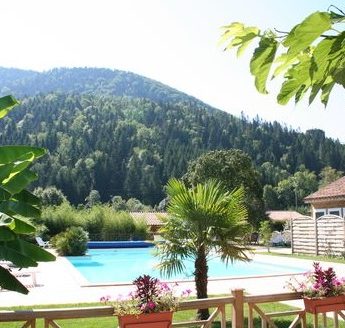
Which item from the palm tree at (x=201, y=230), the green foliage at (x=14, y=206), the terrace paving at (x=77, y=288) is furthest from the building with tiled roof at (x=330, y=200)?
the green foliage at (x=14, y=206)

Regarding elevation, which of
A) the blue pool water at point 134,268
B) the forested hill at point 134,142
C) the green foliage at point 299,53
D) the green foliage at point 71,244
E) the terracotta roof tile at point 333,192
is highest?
the forested hill at point 134,142

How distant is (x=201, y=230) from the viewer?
29.2 feet

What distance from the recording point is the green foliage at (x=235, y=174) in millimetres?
38000

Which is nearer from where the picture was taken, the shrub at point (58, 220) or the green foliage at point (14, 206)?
the green foliage at point (14, 206)

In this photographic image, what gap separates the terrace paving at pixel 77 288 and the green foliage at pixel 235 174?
19.8m

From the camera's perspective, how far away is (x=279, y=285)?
14188 millimetres

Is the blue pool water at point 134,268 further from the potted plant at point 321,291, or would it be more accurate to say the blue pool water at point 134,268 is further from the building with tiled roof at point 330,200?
the potted plant at point 321,291

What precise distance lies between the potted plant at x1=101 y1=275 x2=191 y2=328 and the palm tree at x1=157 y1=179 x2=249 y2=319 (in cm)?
330

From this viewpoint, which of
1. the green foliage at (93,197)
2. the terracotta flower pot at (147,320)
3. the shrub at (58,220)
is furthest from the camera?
the green foliage at (93,197)

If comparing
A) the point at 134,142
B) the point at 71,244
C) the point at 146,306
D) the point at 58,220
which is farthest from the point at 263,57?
the point at 134,142

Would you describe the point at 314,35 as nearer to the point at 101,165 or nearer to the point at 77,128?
the point at 101,165

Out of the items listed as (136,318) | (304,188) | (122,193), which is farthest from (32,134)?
(136,318)

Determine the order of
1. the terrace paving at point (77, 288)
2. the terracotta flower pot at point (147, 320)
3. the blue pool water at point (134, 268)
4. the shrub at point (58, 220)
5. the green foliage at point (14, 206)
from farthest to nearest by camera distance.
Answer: the shrub at point (58, 220) → the blue pool water at point (134, 268) → the terrace paving at point (77, 288) → the terracotta flower pot at point (147, 320) → the green foliage at point (14, 206)

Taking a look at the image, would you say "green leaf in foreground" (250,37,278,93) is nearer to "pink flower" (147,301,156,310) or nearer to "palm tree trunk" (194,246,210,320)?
"pink flower" (147,301,156,310)
